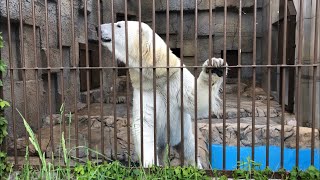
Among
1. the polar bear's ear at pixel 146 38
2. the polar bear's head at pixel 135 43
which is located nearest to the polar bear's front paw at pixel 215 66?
the polar bear's head at pixel 135 43

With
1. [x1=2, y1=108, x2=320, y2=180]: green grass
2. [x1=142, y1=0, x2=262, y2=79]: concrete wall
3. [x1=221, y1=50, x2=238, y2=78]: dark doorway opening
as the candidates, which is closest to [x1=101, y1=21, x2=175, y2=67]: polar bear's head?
[x1=2, y1=108, x2=320, y2=180]: green grass

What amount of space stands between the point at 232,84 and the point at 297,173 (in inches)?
269

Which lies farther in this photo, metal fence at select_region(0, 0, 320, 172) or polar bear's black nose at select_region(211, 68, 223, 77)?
polar bear's black nose at select_region(211, 68, 223, 77)

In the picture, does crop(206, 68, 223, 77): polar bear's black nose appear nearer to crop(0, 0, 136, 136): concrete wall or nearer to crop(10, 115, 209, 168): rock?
crop(0, 0, 136, 136): concrete wall

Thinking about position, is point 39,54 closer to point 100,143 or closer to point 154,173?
point 100,143

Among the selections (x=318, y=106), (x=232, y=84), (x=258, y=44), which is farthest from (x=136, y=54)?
(x=258, y=44)

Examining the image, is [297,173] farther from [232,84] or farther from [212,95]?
[232,84]

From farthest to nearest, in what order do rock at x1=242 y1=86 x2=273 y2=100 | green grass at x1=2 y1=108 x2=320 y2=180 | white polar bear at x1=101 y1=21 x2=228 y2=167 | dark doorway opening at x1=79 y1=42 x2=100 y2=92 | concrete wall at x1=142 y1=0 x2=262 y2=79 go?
concrete wall at x1=142 y1=0 x2=262 y2=79 < rock at x1=242 y1=86 x2=273 y2=100 < dark doorway opening at x1=79 y1=42 x2=100 y2=92 < white polar bear at x1=101 y1=21 x2=228 y2=167 < green grass at x1=2 y1=108 x2=320 y2=180

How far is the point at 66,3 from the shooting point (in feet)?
21.0

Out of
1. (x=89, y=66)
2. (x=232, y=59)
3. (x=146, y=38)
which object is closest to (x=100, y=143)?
(x=146, y=38)

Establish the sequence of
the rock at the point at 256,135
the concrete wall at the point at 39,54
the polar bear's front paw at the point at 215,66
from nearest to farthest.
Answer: the polar bear's front paw at the point at 215,66, the concrete wall at the point at 39,54, the rock at the point at 256,135

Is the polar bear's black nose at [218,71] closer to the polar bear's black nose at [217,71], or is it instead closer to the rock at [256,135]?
the polar bear's black nose at [217,71]

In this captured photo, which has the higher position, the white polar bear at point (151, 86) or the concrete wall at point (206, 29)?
the concrete wall at point (206, 29)

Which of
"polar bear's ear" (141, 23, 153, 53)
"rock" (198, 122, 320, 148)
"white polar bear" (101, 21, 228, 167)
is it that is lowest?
"rock" (198, 122, 320, 148)
